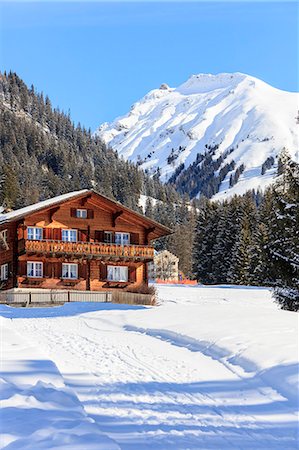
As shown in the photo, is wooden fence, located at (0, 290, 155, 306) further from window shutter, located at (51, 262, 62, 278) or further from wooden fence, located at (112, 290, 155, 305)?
window shutter, located at (51, 262, 62, 278)

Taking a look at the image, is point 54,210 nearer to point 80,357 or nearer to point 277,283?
point 277,283

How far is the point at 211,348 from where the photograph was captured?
47.7 feet

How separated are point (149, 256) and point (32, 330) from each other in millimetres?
26664

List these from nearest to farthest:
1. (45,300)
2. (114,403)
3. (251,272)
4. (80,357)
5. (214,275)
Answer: (114,403) < (80,357) < (45,300) < (251,272) < (214,275)

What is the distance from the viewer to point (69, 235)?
149ft

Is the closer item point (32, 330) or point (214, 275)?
point (32, 330)

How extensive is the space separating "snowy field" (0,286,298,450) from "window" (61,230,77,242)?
2576cm

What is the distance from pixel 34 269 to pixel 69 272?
2.75 metres

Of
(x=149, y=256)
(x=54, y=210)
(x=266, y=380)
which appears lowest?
(x=266, y=380)

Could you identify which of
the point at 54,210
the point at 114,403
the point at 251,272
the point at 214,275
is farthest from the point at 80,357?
the point at 214,275

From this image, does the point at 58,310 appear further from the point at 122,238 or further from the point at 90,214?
the point at 122,238

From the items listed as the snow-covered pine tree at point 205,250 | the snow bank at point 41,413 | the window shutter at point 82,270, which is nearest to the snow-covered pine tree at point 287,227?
the snow bank at point 41,413

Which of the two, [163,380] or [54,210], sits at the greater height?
[54,210]

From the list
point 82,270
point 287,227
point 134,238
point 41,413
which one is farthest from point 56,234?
point 41,413
